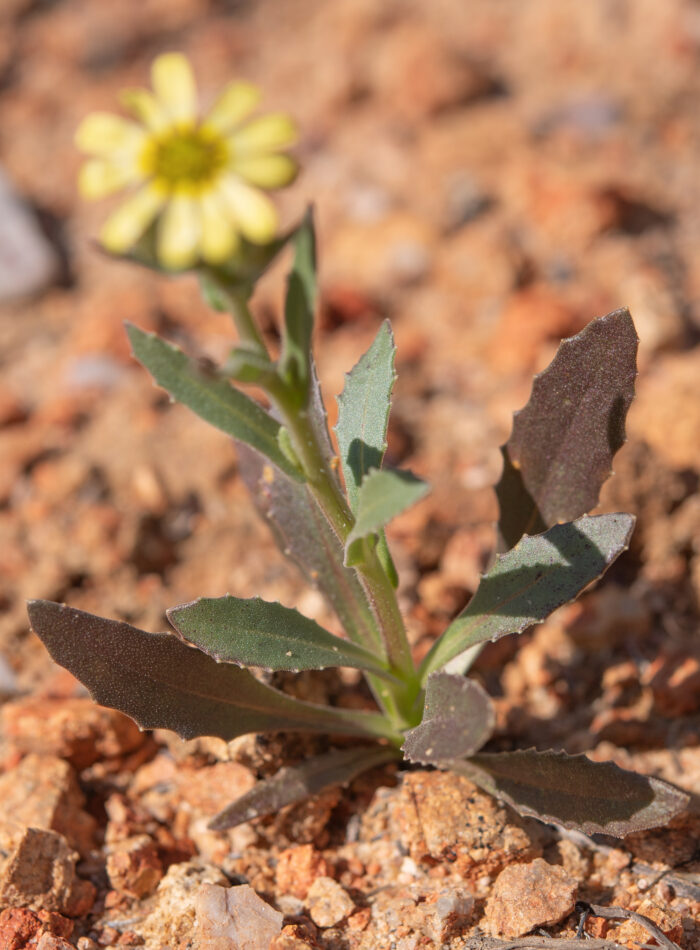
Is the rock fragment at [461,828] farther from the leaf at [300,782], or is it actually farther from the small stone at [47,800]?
the small stone at [47,800]

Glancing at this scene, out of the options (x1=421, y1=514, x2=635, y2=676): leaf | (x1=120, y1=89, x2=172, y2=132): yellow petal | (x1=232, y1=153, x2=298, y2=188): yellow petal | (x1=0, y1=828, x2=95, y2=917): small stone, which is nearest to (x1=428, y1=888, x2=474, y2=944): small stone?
(x1=421, y1=514, x2=635, y2=676): leaf

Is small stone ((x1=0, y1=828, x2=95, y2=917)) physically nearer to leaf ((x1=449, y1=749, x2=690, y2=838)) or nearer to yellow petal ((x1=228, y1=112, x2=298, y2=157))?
leaf ((x1=449, y1=749, x2=690, y2=838))

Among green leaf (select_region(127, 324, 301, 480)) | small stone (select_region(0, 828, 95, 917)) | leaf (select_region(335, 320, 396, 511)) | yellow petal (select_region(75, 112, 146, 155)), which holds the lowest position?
small stone (select_region(0, 828, 95, 917))

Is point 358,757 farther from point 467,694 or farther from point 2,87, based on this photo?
point 2,87

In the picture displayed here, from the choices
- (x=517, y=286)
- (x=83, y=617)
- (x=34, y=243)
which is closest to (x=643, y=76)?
(x=517, y=286)

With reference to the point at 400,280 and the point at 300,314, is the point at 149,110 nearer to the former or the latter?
the point at 300,314

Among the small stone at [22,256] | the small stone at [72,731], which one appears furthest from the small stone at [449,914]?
the small stone at [22,256]

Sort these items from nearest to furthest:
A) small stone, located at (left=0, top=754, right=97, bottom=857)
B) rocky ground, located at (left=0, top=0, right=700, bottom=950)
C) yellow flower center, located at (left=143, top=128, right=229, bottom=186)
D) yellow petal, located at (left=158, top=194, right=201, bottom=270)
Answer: yellow petal, located at (left=158, top=194, right=201, bottom=270) < yellow flower center, located at (left=143, top=128, right=229, bottom=186) < rocky ground, located at (left=0, top=0, right=700, bottom=950) < small stone, located at (left=0, top=754, right=97, bottom=857)
